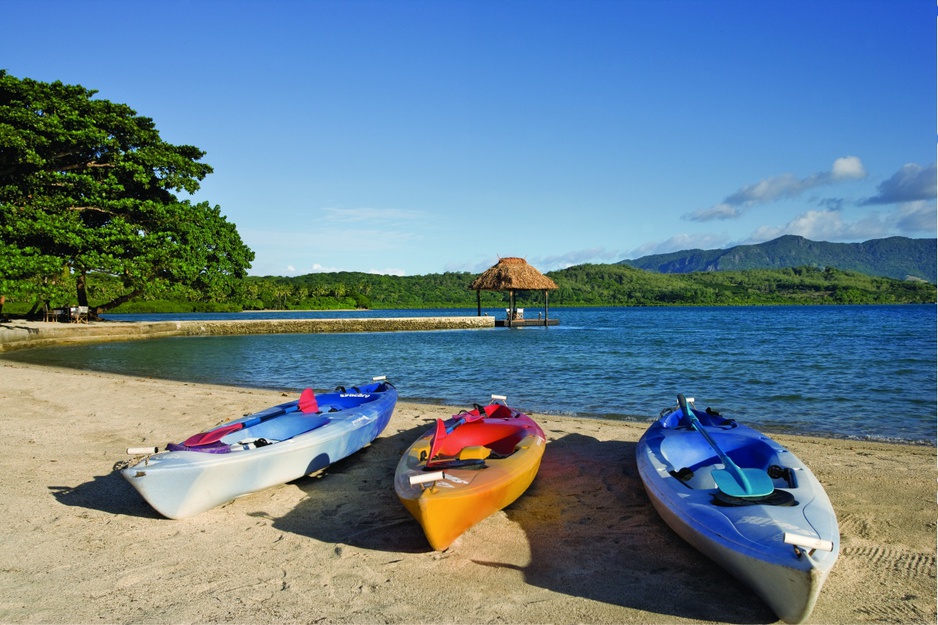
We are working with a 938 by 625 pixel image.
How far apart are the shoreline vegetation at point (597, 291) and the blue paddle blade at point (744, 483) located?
8529 cm

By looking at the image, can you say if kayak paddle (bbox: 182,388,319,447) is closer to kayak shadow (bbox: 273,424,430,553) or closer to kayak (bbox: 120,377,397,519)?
kayak (bbox: 120,377,397,519)

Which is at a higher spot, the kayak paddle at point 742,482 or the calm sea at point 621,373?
the kayak paddle at point 742,482

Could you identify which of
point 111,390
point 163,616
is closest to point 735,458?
point 163,616

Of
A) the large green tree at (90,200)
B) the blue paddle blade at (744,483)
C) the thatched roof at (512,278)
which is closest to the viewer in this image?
the blue paddle blade at (744,483)

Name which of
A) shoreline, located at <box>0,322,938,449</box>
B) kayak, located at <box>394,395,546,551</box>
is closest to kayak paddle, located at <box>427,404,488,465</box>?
kayak, located at <box>394,395,546,551</box>

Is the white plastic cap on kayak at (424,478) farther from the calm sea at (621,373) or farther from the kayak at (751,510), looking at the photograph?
the calm sea at (621,373)

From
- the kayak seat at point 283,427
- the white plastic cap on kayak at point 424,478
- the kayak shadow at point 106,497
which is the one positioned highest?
the white plastic cap on kayak at point 424,478

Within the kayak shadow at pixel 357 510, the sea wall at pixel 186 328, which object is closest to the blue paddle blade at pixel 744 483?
the kayak shadow at pixel 357 510

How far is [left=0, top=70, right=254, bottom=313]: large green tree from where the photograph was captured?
21812 mm

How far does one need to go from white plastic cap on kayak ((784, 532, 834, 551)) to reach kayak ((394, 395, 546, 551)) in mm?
1893

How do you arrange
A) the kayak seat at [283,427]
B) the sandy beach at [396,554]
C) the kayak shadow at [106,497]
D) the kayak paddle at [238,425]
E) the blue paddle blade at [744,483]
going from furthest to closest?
the kayak seat at [283,427]
the kayak paddle at [238,425]
the kayak shadow at [106,497]
the blue paddle blade at [744,483]
the sandy beach at [396,554]

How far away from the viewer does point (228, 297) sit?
30.9 m

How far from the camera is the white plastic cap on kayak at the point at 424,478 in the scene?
3.73m

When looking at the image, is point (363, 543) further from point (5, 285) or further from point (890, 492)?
point (5, 285)
